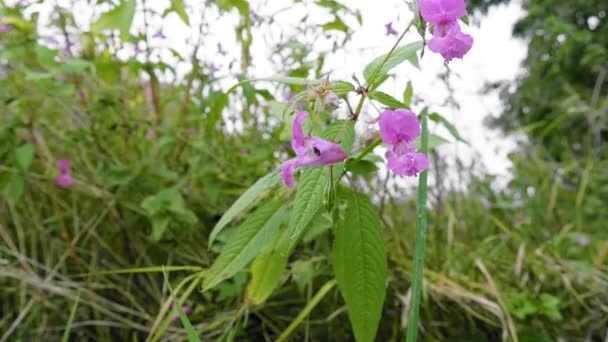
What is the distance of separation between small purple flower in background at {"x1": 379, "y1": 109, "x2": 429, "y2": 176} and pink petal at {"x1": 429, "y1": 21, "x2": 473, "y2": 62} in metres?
0.07

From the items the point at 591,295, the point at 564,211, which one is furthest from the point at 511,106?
the point at 591,295

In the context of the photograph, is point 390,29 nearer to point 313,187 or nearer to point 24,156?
point 313,187

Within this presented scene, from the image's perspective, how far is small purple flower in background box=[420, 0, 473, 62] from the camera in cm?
52

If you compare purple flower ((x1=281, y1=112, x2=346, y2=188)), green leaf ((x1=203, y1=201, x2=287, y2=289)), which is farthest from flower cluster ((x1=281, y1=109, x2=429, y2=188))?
green leaf ((x1=203, y1=201, x2=287, y2=289))

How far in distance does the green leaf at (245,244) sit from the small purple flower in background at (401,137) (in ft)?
0.60

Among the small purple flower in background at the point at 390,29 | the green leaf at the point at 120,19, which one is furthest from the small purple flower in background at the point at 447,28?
the green leaf at the point at 120,19

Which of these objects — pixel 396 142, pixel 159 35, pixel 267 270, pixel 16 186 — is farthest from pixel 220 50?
pixel 396 142

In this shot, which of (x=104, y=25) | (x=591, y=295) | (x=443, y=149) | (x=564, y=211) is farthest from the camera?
(x=564, y=211)

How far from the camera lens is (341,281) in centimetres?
63

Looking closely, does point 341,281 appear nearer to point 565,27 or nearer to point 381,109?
point 381,109

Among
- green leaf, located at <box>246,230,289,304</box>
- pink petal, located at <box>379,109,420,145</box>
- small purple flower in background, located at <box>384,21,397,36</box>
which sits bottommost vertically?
green leaf, located at <box>246,230,289,304</box>

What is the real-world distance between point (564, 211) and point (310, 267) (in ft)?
5.69

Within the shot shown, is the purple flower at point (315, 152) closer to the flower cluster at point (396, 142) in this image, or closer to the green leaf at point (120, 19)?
the flower cluster at point (396, 142)

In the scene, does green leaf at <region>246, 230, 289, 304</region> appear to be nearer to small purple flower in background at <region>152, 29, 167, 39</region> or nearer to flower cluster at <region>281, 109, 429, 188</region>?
flower cluster at <region>281, 109, 429, 188</region>
